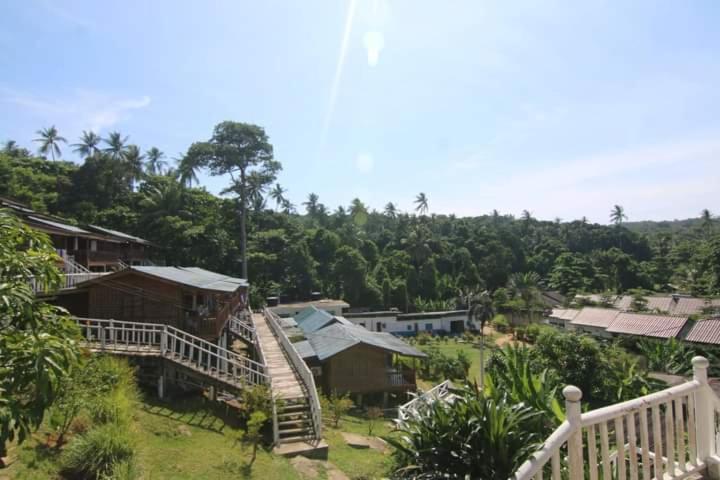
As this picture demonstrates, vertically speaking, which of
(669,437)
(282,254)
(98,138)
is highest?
(98,138)

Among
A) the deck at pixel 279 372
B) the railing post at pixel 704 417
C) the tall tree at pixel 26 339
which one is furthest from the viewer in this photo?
the deck at pixel 279 372

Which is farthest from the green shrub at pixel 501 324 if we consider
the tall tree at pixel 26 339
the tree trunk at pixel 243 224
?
the tall tree at pixel 26 339

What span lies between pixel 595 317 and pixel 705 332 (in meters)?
9.71

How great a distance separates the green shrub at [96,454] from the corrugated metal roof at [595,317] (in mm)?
35157

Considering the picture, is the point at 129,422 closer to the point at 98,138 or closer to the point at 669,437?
the point at 669,437

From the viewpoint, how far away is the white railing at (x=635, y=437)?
9.86 ft

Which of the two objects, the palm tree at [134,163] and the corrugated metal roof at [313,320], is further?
the palm tree at [134,163]

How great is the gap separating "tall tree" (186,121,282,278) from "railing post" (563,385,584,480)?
3375 centimetres

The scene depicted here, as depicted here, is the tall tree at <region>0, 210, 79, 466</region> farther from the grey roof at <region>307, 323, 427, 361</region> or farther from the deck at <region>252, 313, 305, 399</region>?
the grey roof at <region>307, 323, 427, 361</region>

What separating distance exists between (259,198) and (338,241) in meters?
12.0

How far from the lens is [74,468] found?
6.48m

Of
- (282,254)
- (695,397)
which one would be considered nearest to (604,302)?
(282,254)

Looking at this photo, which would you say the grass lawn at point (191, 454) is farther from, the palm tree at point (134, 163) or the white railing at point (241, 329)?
the palm tree at point (134, 163)

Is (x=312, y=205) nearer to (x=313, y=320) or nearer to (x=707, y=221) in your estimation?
(x=313, y=320)
